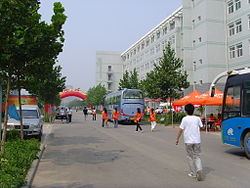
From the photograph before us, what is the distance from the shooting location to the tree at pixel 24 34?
793cm

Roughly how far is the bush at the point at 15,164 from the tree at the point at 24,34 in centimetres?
74

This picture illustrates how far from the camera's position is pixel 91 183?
6.26 meters

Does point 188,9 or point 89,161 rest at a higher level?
point 188,9

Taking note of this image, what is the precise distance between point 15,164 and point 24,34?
3.68 m

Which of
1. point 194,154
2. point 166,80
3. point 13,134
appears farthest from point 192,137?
point 166,80

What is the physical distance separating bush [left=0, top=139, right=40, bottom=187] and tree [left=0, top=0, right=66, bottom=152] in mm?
739

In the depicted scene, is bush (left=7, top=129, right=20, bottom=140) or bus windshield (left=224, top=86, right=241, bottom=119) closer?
bus windshield (left=224, top=86, right=241, bottom=119)

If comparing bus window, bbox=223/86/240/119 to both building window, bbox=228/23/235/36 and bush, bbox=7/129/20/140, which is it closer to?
bush, bbox=7/129/20/140

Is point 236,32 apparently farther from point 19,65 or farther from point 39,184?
point 39,184

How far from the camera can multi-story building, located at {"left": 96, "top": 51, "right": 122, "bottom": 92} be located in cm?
10081

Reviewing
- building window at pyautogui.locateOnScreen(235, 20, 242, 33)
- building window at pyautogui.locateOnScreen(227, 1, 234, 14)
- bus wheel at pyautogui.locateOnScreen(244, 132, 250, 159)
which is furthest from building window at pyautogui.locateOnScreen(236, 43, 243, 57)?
bus wheel at pyautogui.locateOnScreen(244, 132, 250, 159)

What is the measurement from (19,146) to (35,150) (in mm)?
686

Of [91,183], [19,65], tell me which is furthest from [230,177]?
[19,65]

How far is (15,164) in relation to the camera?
7.53 meters
